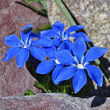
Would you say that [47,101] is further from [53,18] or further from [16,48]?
[53,18]

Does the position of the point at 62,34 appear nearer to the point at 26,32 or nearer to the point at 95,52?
the point at 26,32

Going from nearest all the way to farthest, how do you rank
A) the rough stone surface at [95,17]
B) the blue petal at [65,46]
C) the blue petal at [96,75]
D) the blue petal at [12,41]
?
→ the blue petal at [96,75]
the blue petal at [65,46]
the blue petal at [12,41]
the rough stone surface at [95,17]

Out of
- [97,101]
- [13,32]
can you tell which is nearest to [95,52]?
[97,101]

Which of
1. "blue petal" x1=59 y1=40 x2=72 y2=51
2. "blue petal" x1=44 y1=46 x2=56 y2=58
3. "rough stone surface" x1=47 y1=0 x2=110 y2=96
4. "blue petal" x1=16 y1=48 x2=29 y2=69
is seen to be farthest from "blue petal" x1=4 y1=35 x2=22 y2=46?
"rough stone surface" x1=47 y1=0 x2=110 y2=96

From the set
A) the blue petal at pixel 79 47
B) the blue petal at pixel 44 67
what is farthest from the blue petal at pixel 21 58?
the blue petal at pixel 79 47

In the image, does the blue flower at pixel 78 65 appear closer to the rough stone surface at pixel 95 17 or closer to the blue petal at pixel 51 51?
the blue petal at pixel 51 51

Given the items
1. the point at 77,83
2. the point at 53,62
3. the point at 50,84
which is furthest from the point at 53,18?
the point at 77,83
